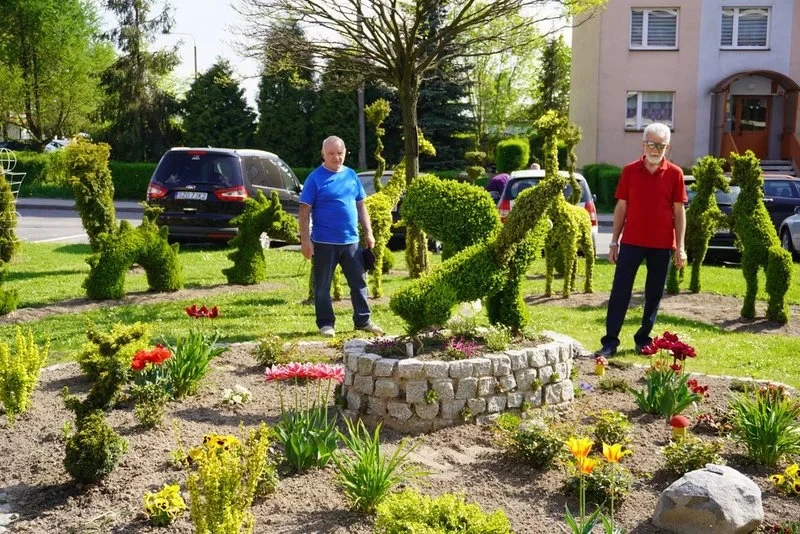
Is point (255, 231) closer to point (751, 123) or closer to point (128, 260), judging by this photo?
point (128, 260)

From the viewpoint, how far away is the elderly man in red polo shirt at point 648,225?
25.1 feet

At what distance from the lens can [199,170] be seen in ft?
53.0

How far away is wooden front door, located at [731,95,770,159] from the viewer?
30.8 metres

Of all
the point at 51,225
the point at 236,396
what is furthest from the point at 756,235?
the point at 51,225

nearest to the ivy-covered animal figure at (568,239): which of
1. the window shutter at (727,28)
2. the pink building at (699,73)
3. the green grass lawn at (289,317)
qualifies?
the green grass lawn at (289,317)

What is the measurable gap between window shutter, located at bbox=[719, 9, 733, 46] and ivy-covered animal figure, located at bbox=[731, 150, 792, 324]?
22927 millimetres

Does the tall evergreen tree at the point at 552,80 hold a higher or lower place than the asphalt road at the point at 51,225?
higher

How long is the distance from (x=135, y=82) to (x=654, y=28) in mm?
20490

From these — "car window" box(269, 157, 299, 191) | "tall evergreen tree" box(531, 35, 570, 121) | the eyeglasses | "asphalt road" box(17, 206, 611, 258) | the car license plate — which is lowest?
"asphalt road" box(17, 206, 611, 258)

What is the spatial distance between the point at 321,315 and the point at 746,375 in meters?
3.85

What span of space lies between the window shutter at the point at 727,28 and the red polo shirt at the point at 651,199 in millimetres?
25784

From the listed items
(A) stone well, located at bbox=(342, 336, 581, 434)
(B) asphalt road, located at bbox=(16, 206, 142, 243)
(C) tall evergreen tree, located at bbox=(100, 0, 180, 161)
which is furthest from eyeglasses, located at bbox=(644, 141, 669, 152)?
(C) tall evergreen tree, located at bbox=(100, 0, 180, 161)

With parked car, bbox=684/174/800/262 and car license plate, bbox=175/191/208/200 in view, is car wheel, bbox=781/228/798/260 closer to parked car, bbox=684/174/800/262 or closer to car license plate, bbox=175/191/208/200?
parked car, bbox=684/174/800/262

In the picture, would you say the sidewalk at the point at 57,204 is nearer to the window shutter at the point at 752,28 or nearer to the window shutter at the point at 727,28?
the window shutter at the point at 727,28
